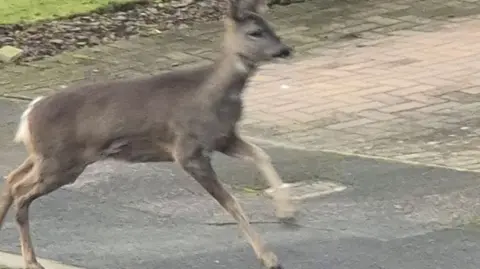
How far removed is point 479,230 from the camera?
22.2 feet

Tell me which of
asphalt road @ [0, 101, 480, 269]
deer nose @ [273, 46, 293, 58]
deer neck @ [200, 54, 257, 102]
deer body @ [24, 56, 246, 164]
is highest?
deer nose @ [273, 46, 293, 58]

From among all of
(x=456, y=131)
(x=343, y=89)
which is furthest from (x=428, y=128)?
(x=343, y=89)

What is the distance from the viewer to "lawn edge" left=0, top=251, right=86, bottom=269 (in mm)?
6133

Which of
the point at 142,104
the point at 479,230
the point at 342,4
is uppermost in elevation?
the point at 142,104

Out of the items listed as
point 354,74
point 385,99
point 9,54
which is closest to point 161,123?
point 385,99

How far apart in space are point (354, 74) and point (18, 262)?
239 inches

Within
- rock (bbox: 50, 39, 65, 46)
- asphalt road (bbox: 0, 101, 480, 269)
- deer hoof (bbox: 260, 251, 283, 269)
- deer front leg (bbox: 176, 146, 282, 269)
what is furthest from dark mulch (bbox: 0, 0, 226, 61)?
deer hoof (bbox: 260, 251, 283, 269)

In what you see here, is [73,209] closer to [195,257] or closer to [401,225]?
[195,257]

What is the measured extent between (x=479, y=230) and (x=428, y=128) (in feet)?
9.59

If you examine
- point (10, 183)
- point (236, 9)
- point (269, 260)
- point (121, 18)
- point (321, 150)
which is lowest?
point (121, 18)

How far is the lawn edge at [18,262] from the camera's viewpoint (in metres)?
6.13

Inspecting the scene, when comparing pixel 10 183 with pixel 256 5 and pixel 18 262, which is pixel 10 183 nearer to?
pixel 18 262

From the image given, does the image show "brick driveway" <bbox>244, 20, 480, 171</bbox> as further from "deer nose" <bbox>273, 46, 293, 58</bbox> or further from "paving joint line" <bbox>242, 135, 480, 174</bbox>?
"deer nose" <bbox>273, 46, 293, 58</bbox>

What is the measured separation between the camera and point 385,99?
34.7ft
